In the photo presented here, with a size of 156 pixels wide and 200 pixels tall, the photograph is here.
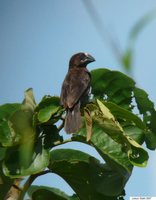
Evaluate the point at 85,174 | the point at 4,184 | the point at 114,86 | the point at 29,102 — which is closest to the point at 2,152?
the point at 4,184

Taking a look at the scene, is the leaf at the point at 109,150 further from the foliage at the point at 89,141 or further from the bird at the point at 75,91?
the bird at the point at 75,91

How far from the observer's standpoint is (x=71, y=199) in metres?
2.97

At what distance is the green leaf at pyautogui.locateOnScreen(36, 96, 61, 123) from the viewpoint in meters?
2.26

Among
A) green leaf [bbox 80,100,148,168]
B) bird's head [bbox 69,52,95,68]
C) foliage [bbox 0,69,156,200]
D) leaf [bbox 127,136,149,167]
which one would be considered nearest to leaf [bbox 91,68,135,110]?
foliage [bbox 0,69,156,200]

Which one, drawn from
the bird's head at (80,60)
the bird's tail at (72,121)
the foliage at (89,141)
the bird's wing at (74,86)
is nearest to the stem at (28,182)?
the foliage at (89,141)

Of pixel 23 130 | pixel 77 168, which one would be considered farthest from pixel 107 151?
pixel 23 130

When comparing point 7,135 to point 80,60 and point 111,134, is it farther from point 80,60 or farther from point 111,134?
point 80,60

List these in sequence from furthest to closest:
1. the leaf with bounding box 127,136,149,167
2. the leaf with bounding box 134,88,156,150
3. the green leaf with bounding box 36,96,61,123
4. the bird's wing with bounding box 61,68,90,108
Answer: the bird's wing with bounding box 61,68,90,108
the leaf with bounding box 134,88,156,150
the leaf with bounding box 127,136,149,167
the green leaf with bounding box 36,96,61,123

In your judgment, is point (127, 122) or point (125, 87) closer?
point (127, 122)

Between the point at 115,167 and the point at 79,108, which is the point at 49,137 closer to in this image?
the point at 115,167

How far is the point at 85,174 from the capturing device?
2.60m

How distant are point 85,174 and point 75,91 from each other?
120 centimetres

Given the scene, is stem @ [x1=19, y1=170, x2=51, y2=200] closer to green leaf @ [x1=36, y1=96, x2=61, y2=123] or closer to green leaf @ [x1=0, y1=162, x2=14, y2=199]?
green leaf @ [x1=0, y1=162, x2=14, y2=199]

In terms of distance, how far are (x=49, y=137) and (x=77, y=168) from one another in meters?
0.27
